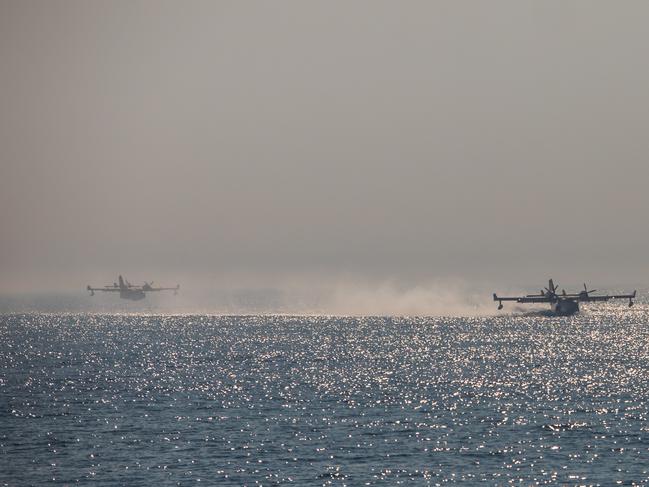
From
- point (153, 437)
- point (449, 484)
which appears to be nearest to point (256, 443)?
point (153, 437)

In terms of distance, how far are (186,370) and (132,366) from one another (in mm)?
12961

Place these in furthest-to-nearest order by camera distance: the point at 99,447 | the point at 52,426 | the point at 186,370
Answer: the point at 186,370 < the point at 52,426 < the point at 99,447

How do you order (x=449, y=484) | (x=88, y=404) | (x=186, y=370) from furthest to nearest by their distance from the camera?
(x=186, y=370) < (x=88, y=404) < (x=449, y=484)

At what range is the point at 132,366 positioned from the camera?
177375 millimetres

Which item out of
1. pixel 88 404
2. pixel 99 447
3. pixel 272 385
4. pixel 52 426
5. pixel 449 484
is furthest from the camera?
pixel 272 385

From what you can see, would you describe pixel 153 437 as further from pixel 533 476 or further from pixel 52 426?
pixel 533 476

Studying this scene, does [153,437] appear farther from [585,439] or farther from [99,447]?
[585,439]

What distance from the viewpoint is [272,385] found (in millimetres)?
142500

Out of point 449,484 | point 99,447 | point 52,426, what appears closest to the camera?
point 449,484

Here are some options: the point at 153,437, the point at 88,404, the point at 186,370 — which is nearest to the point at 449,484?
the point at 153,437

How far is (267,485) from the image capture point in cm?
7756

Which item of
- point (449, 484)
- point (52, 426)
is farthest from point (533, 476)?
point (52, 426)

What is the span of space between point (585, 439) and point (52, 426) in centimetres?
5179

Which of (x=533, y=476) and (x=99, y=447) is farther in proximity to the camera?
(x=99, y=447)
